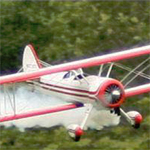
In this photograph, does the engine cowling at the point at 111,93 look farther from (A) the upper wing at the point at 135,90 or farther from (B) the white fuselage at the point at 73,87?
(A) the upper wing at the point at 135,90

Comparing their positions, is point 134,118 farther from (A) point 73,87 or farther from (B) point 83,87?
(A) point 73,87

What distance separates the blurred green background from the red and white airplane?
3363 millimetres

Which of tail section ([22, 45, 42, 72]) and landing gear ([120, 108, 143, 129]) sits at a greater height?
tail section ([22, 45, 42, 72])

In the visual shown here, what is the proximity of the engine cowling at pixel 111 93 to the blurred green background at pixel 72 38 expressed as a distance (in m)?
4.16

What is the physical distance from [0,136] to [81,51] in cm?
271

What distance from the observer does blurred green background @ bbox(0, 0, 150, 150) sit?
702 inches

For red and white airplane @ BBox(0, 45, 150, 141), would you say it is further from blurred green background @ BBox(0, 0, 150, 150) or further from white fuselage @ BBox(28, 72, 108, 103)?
blurred green background @ BBox(0, 0, 150, 150)

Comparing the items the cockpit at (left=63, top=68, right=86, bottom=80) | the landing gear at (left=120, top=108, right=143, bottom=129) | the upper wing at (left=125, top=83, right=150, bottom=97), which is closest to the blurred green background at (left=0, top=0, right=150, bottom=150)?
the upper wing at (left=125, top=83, right=150, bottom=97)

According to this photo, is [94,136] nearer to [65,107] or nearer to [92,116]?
[92,116]

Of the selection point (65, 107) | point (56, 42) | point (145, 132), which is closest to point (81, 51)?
point (56, 42)

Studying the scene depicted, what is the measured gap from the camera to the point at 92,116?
1628cm

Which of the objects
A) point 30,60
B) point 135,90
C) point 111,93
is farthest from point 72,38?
point 111,93

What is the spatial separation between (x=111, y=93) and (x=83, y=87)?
713 mm

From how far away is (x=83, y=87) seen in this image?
1275 centimetres
